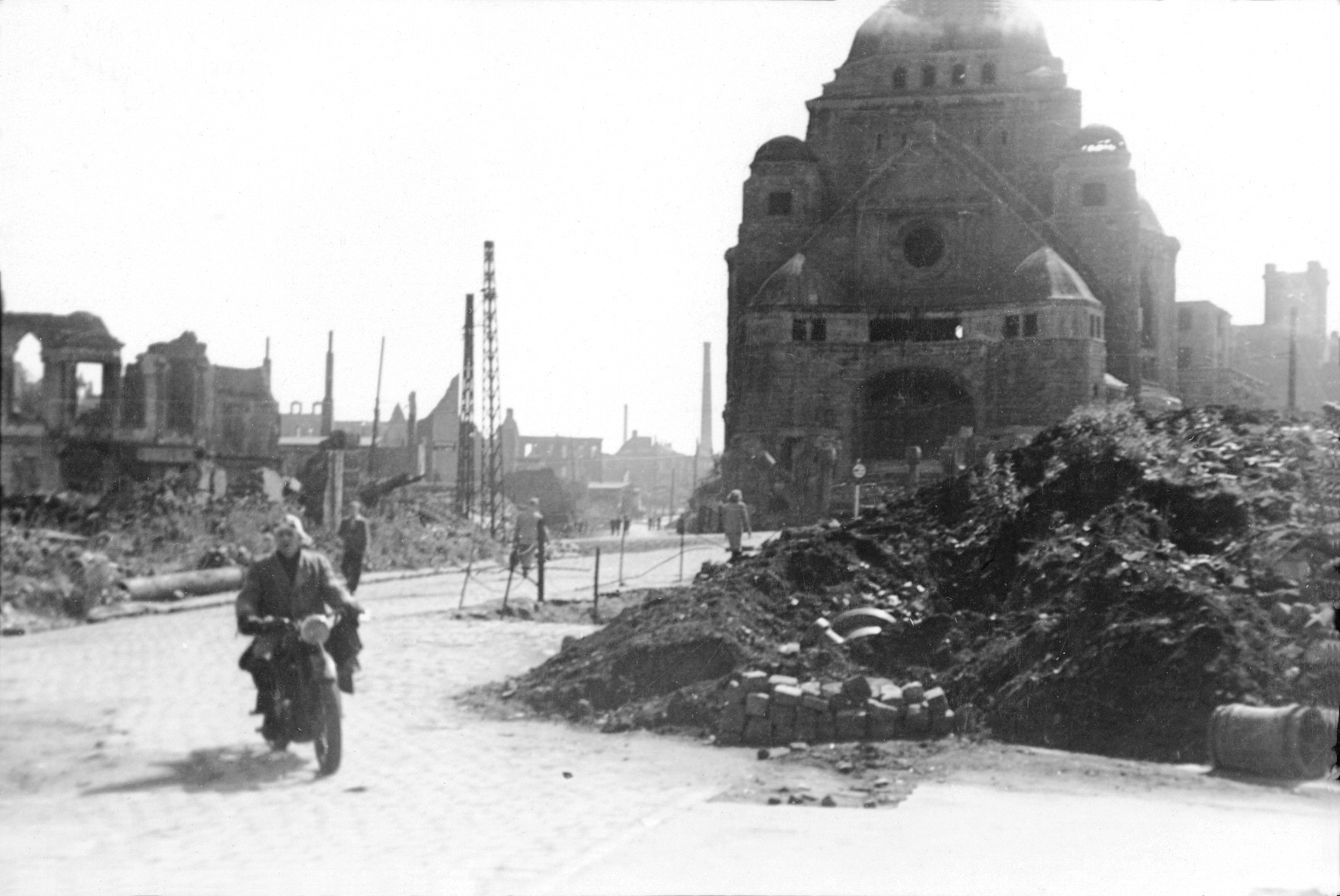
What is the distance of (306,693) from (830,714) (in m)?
3.35

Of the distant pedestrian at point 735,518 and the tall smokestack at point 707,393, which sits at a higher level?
the tall smokestack at point 707,393

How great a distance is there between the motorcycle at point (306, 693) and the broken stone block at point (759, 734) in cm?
271

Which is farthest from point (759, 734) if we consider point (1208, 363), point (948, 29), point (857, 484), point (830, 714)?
point (948, 29)

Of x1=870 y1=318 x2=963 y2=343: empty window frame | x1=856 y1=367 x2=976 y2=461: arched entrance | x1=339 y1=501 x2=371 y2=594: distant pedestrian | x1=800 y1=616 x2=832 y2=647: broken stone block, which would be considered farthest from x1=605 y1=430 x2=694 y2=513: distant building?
x1=800 y1=616 x2=832 y2=647: broken stone block

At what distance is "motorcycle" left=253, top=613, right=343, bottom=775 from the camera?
7.45 meters

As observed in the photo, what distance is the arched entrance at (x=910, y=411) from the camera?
1452 centimetres

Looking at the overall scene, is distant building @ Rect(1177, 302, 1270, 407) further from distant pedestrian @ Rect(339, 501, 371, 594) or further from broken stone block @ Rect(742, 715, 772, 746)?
distant pedestrian @ Rect(339, 501, 371, 594)

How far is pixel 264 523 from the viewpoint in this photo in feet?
35.2

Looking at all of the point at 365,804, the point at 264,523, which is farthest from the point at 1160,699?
the point at 264,523

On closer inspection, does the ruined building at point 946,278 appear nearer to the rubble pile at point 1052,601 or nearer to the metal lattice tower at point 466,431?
the rubble pile at point 1052,601

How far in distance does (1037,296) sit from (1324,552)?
6643mm

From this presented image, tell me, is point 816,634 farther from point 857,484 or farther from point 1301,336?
point 857,484

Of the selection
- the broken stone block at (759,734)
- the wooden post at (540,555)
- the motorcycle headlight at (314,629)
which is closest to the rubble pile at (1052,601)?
the broken stone block at (759,734)

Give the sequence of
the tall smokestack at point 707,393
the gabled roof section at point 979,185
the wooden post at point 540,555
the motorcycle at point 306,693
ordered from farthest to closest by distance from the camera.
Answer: the gabled roof section at point 979,185
the wooden post at point 540,555
the tall smokestack at point 707,393
the motorcycle at point 306,693
